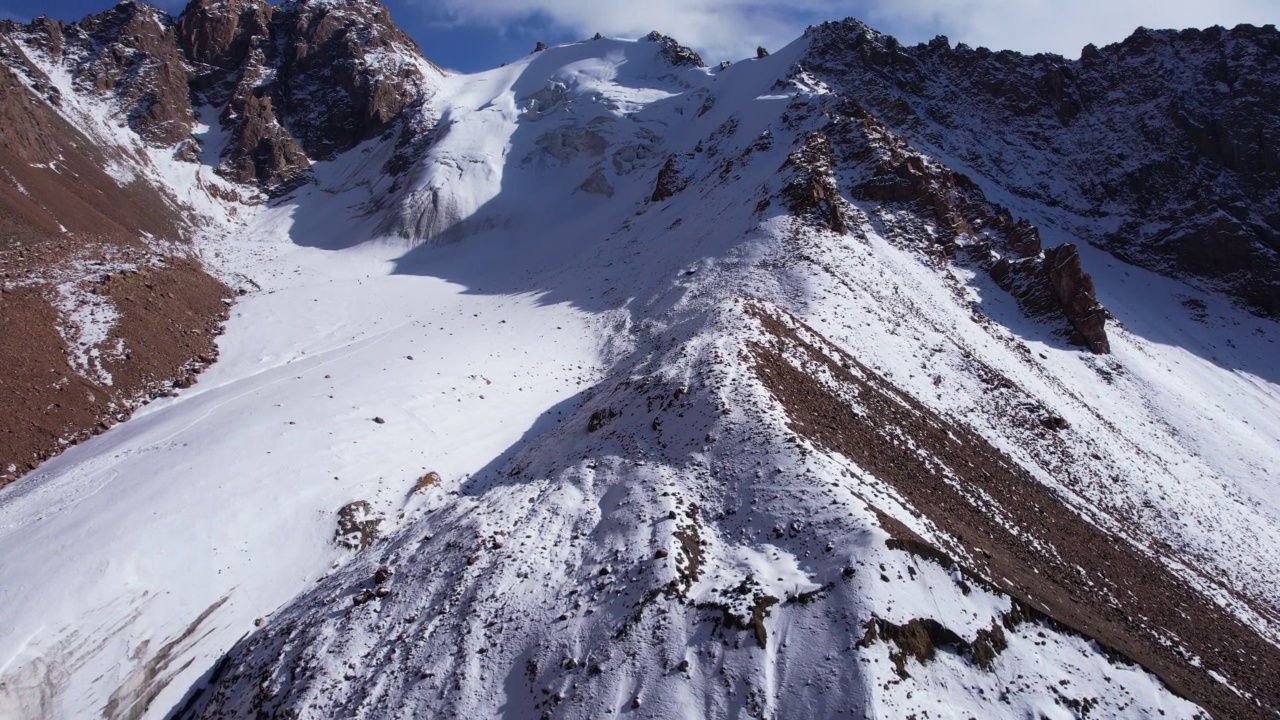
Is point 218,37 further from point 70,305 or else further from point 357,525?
point 357,525

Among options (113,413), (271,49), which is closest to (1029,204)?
(113,413)

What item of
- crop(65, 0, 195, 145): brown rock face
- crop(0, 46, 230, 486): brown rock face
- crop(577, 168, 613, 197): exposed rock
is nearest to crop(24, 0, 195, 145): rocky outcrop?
crop(65, 0, 195, 145): brown rock face

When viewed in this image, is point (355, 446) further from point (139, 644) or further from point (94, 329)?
point (94, 329)

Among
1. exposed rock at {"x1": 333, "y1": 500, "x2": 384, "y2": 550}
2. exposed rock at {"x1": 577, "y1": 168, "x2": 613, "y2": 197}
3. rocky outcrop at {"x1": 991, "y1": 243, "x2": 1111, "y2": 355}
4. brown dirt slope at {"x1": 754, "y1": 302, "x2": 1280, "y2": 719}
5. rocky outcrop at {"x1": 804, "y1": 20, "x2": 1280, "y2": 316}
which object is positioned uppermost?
rocky outcrop at {"x1": 804, "y1": 20, "x2": 1280, "y2": 316}

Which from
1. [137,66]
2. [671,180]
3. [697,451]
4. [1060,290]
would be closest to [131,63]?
[137,66]

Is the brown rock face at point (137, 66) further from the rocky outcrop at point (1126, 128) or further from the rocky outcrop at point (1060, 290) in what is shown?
the rocky outcrop at point (1060, 290)

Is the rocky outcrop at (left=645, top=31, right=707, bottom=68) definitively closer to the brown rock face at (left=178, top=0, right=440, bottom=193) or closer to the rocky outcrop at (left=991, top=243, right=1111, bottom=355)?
the brown rock face at (left=178, top=0, right=440, bottom=193)
